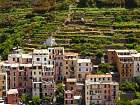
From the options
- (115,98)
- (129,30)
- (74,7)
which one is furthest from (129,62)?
(74,7)

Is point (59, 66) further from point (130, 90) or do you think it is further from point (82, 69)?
point (130, 90)

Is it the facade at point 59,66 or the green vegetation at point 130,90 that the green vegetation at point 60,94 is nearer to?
the facade at point 59,66

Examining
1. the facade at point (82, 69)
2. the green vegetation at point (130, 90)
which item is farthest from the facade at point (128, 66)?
the facade at point (82, 69)

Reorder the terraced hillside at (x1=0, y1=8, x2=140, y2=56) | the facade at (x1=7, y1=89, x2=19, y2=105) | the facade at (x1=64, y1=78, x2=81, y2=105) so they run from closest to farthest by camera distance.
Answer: the facade at (x1=7, y1=89, x2=19, y2=105) → the facade at (x1=64, y1=78, x2=81, y2=105) → the terraced hillside at (x1=0, y1=8, x2=140, y2=56)

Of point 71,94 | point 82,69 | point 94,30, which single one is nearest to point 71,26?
point 94,30

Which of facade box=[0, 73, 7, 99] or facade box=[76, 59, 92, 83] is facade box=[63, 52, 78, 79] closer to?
facade box=[76, 59, 92, 83]

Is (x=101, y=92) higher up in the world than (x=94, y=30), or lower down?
lower down

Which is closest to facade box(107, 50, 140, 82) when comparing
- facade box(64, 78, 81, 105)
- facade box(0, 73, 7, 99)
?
facade box(64, 78, 81, 105)

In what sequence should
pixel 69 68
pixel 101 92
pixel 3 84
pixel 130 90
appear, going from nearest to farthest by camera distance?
pixel 101 92 → pixel 3 84 → pixel 130 90 → pixel 69 68
